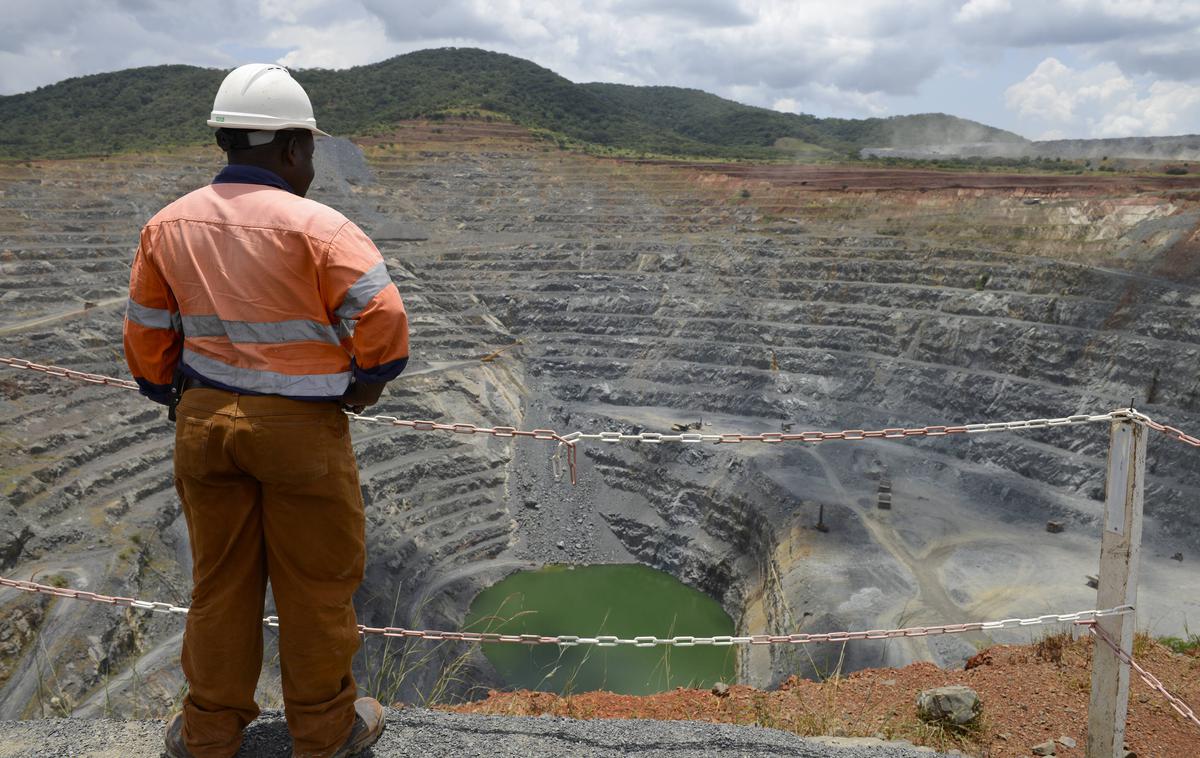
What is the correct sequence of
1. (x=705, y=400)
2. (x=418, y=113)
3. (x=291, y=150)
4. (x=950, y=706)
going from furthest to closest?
(x=418, y=113)
(x=705, y=400)
(x=950, y=706)
(x=291, y=150)

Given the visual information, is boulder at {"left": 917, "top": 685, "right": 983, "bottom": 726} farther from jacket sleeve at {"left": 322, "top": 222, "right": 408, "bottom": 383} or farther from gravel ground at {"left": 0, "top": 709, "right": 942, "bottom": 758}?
jacket sleeve at {"left": 322, "top": 222, "right": 408, "bottom": 383}

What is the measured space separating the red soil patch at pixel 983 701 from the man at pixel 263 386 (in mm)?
1441

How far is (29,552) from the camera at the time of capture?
17.7 metres

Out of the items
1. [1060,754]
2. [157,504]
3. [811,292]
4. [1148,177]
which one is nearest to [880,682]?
[1060,754]

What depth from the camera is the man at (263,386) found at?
2.59 m

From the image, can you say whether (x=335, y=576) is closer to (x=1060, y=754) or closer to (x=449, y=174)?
(x=1060, y=754)

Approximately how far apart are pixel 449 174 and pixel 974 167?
31.4 m

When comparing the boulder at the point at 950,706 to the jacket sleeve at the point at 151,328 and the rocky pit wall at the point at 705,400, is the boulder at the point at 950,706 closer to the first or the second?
the jacket sleeve at the point at 151,328

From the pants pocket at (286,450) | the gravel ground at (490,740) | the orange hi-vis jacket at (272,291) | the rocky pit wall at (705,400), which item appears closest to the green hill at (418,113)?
the rocky pit wall at (705,400)

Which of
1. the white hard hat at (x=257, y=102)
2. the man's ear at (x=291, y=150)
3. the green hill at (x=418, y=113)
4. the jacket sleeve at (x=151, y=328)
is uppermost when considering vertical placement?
the green hill at (x=418, y=113)

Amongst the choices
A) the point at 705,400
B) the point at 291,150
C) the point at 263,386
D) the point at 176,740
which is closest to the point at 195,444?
the point at 263,386

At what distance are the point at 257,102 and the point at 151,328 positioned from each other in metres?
0.91

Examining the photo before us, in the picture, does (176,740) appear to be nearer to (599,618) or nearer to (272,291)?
(272,291)

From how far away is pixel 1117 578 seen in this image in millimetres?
3148
